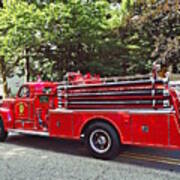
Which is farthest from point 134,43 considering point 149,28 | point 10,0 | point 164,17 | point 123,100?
point 123,100

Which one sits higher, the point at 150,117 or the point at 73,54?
the point at 73,54

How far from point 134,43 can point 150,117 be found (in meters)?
13.1

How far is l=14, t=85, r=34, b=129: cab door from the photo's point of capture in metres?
7.81

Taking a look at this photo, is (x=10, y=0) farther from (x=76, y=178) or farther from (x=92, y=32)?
(x=76, y=178)

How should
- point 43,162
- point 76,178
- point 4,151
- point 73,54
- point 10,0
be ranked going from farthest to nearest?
point 73,54, point 10,0, point 4,151, point 43,162, point 76,178

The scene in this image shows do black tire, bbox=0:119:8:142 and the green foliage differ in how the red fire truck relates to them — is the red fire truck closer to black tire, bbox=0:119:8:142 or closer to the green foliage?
black tire, bbox=0:119:8:142

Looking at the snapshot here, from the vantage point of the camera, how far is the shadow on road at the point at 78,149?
5842 mm

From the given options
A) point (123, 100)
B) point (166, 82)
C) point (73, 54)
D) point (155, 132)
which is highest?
point (73, 54)

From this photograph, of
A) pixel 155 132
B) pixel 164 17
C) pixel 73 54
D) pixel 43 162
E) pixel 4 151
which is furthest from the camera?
pixel 164 17

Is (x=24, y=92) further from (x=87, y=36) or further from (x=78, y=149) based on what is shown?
(x=87, y=36)

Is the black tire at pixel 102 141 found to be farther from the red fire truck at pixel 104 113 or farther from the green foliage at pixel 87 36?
the green foliage at pixel 87 36

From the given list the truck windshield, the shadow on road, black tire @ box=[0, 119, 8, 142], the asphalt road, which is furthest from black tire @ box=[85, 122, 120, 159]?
black tire @ box=[0, 119, 8, 142]

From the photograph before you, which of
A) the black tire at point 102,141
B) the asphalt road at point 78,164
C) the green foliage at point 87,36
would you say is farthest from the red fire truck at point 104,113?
the green foliage at point 87,36

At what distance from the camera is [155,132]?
5.48 m
